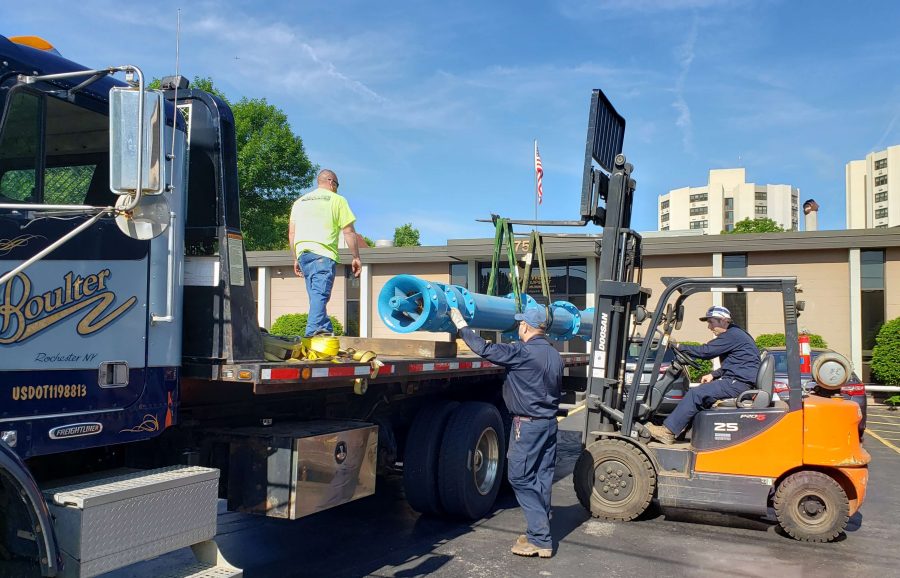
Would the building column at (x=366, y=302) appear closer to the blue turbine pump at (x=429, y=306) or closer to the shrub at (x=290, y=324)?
the shrub at (x=290, y=324)

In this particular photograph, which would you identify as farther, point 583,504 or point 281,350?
point 583,504

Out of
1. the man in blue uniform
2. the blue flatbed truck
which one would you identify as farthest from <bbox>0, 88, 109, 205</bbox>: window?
the man in blue uniform

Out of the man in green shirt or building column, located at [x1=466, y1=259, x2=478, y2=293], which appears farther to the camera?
building column, located at [x1=466, y1=259, x2=478, y2=293]

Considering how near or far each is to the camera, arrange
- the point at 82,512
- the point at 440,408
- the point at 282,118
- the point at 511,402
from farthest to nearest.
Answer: the point at 282,118, the point at 440,408, the point at 511,402, the point at 82,512

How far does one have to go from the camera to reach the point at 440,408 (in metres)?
6.83

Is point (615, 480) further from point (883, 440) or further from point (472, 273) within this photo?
point (472, 273)

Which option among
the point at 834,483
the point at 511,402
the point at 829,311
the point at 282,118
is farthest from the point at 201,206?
the point at 282,118

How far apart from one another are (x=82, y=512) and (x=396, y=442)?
3.60 meters

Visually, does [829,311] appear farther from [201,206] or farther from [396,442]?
[201,206]

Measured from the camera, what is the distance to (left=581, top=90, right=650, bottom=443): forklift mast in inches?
294

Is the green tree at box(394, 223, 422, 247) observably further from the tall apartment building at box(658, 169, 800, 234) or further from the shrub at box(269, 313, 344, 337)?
the tall apartment building at box(658, 169, 800, 234)

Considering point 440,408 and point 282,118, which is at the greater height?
point 282,118

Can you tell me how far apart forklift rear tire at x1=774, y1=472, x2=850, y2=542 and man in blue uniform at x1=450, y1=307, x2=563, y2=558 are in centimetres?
215

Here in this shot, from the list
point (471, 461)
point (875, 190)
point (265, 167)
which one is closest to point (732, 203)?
point (875, 190)
